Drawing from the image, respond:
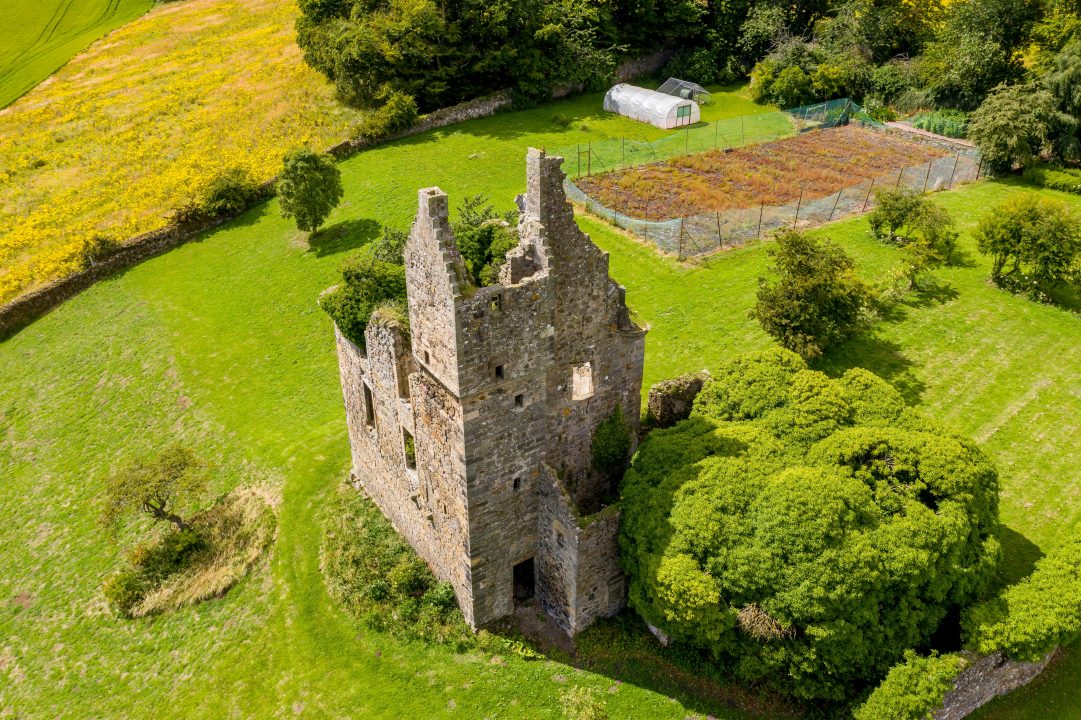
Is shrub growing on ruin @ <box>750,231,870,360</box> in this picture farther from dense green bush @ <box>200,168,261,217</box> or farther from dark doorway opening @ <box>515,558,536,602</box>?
dense green bush @ <box>200,168,261,217</box>

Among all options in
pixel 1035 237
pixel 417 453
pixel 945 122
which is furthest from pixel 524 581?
pixel 945 122

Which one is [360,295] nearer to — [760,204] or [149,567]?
[149,567]

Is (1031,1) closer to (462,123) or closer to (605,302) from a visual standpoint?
(462,123)

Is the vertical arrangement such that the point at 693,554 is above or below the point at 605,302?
below

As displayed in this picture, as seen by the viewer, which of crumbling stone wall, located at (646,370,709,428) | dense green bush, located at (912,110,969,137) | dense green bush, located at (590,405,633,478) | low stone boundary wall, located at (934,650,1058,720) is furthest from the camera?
dense green bush, located at (912,110,969,137)

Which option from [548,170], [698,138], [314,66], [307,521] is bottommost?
[307,521]

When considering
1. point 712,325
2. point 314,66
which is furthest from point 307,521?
point 314,66

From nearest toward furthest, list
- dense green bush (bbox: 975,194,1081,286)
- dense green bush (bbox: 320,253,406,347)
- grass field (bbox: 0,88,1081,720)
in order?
1. grass field (bbox: 0,88,1081,720)
2. dense green bush (bbox: 320,253,406,347)
3. dense green bush (bbox: 975,194,1081,286)

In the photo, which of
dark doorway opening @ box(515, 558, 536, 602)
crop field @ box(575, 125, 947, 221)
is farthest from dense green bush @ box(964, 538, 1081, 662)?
crop field @ box(575, 125, 947, 221)
